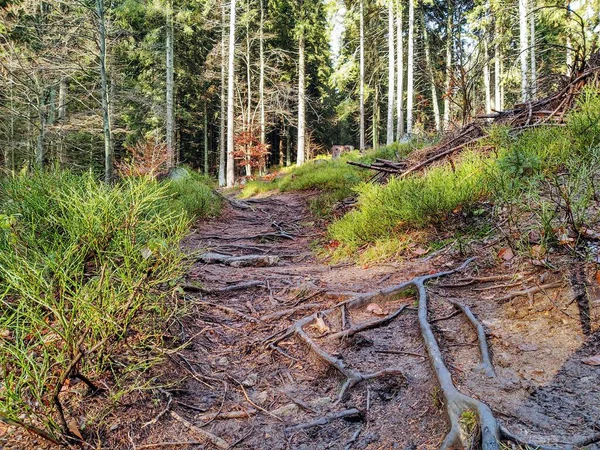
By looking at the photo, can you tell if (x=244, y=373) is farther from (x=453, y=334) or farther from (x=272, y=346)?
(x=453, y=334)

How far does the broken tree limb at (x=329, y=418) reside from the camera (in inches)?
72.9

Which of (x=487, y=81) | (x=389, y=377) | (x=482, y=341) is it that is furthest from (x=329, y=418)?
(x=487, y=81)

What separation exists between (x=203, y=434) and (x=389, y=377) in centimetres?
105

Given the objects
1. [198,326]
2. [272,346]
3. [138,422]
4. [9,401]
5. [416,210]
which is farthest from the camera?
[416,210]

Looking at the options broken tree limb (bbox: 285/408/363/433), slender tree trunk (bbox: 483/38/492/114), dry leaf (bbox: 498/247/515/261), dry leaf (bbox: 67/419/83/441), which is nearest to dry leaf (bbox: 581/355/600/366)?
broken tree limb (bbox: 285/408/363/433)

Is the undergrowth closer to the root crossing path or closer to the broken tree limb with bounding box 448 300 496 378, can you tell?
the root crossing path

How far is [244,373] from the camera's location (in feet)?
8.00

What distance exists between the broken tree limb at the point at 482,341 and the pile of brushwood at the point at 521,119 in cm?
380

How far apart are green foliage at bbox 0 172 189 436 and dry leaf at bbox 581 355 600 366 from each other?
2239 mm

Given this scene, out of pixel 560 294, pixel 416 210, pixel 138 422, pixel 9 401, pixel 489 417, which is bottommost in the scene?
pixel 138 422

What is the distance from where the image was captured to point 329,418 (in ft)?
6.21

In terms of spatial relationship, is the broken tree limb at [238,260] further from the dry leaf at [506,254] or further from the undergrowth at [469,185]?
the dry leaf at [506,254]

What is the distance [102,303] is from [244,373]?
1.03m

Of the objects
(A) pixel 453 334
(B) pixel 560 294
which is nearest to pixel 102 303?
(A) pixel 453 334
